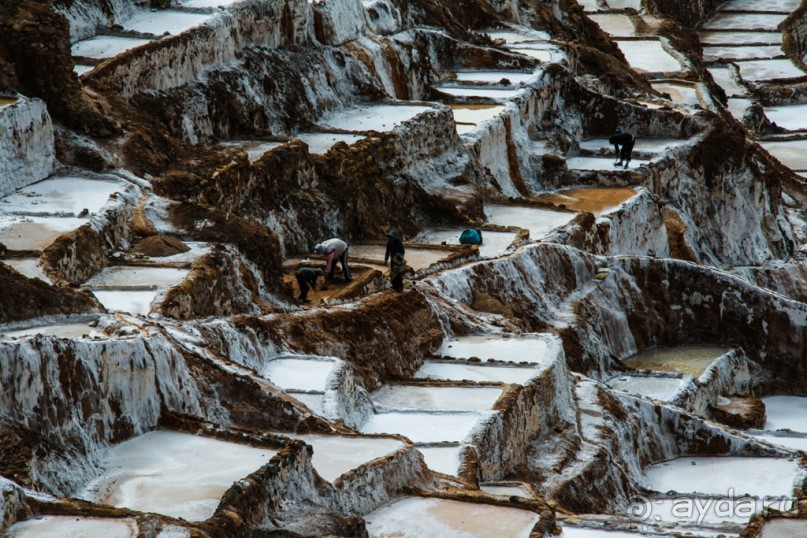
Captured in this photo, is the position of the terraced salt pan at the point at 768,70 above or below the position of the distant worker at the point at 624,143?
below

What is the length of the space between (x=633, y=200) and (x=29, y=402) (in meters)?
23.6

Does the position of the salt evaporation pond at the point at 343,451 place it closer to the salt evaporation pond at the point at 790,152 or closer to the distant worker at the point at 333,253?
the distant worker at the point at 333,253

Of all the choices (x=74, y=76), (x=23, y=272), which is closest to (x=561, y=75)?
(x=74, y=76)

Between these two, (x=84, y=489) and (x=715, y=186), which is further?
(x=715, y=186)

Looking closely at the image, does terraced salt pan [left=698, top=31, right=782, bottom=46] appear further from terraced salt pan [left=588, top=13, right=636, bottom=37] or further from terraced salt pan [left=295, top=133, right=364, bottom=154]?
terraced salt pan [left=295, top=133, right=364, bottom=154]

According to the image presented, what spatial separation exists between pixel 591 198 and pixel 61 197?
54.8ft

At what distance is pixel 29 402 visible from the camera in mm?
15477

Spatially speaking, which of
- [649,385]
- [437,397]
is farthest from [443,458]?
[649,385]

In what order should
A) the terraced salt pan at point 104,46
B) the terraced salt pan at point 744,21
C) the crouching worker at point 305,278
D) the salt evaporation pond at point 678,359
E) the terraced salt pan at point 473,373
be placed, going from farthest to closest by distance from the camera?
the terraced salt pan at point 744,21, the terraced salt pan at point 104,46, the salt evaporation pond at point 678,359, the crouching worker at point 305,278, the terraced salt pan at point 473,373

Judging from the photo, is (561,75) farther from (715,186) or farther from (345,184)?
(345,184)

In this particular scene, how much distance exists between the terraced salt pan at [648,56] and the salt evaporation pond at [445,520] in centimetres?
3798

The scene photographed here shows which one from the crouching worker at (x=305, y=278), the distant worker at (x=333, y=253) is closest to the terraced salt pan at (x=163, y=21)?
the distant worker at (x=333, y=253)

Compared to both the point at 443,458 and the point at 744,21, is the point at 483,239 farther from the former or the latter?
the point at 744,21

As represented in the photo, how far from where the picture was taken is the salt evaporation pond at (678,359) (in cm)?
2988
